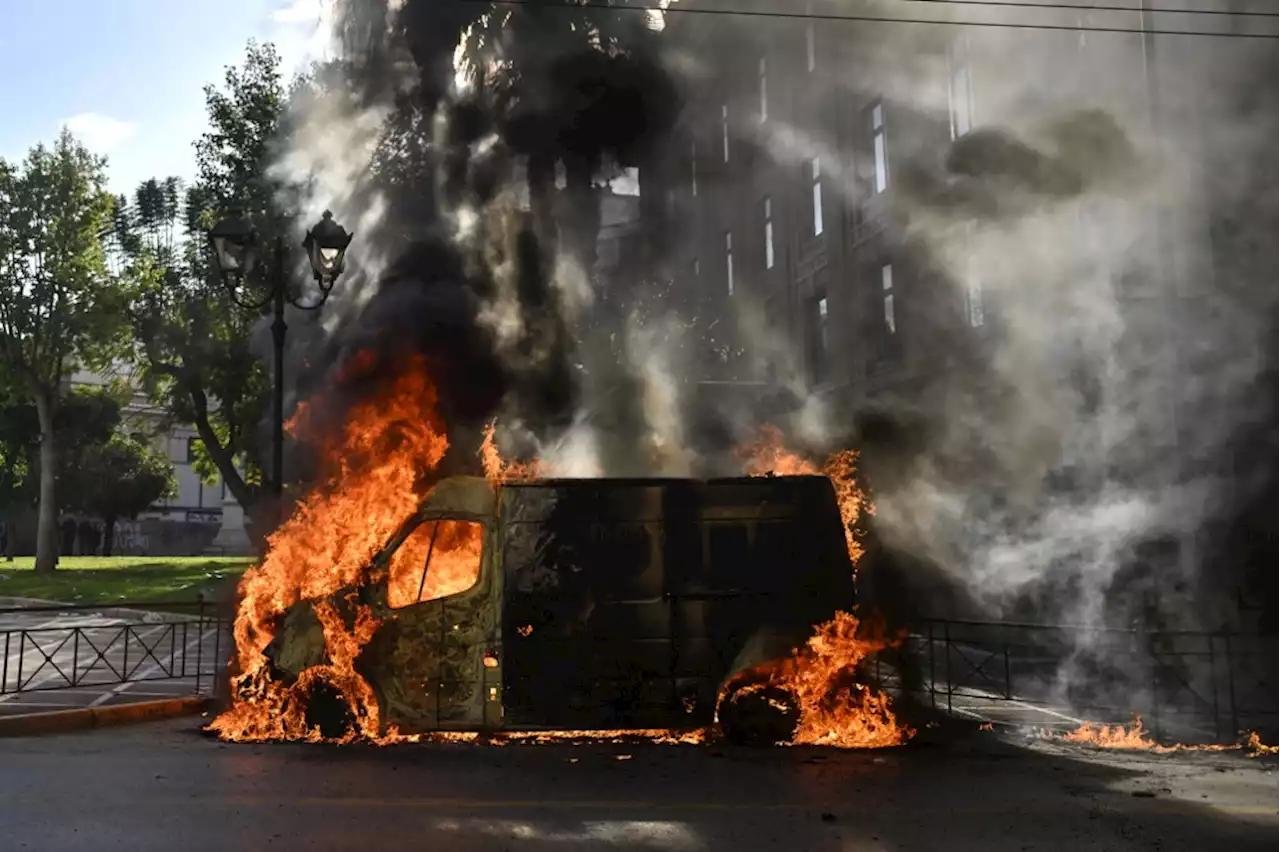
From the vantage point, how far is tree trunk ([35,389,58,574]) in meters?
29.2

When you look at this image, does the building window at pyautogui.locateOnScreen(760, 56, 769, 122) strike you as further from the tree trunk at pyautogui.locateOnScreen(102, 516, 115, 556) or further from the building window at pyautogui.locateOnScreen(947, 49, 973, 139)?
the tree trunk at pyautogui.locateOnScreen(102, 516, 115, 556)

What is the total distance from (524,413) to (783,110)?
13721 millimetres

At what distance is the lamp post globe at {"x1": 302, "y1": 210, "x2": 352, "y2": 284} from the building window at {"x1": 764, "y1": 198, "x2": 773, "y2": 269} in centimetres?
1546

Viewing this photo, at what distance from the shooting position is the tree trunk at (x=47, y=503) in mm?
29250

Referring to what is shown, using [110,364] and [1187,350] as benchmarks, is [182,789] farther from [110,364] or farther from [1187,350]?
[110,364]

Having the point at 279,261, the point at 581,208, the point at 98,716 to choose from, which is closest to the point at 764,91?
the point at 581,208

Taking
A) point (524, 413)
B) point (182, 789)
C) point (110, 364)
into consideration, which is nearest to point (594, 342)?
point (524, 413)

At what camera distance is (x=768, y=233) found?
25125mm

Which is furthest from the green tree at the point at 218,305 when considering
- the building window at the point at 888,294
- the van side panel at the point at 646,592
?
the van side panel at the point at 646,592

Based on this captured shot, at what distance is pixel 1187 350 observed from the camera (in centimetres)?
1233

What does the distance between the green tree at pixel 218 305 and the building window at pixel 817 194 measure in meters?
13.2

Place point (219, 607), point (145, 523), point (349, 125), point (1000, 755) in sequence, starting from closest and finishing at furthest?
point (1000, 755)
point (219, 607)
point (349, 125)
point (145, 523)

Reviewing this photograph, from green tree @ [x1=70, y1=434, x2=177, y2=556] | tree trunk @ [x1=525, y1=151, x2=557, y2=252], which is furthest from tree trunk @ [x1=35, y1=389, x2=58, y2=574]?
tree trunk @ [x1=525, y1=151, x2=557, y2=252]

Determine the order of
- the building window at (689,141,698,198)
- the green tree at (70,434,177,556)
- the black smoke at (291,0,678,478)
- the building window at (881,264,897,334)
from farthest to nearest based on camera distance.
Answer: the green tree at (70,434,177,556) → the building window at (689,141,698,198) → the building window at (881,264,897,334) → the black smoke at (291,0,678,478)
